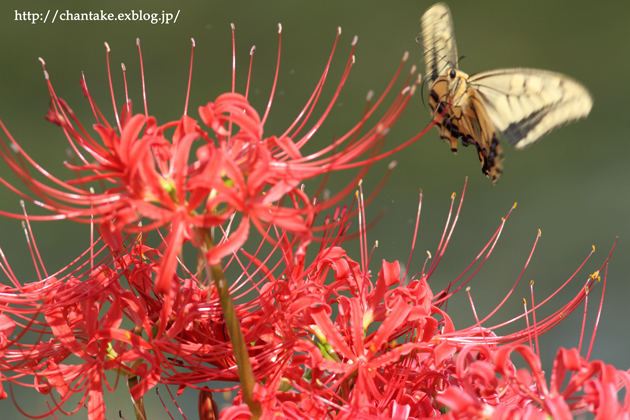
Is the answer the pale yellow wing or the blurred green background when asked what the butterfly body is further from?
the blurred green background

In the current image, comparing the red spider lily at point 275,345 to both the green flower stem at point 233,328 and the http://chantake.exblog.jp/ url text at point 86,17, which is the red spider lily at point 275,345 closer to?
the green flower stem at point 233,328

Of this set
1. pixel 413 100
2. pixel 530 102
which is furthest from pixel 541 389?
pixel 413 100

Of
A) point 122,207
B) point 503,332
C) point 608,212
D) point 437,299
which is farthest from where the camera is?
point 608,212

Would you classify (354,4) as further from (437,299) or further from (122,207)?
(122,207)

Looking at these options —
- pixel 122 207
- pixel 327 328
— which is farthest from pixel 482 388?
pixel 122 207

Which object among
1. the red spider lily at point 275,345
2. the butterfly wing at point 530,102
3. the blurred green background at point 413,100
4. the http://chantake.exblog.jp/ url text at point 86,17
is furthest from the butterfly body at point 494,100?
the http://chantake.exblog.jp/ url text at point 86,17

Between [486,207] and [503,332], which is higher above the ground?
[486,207]
